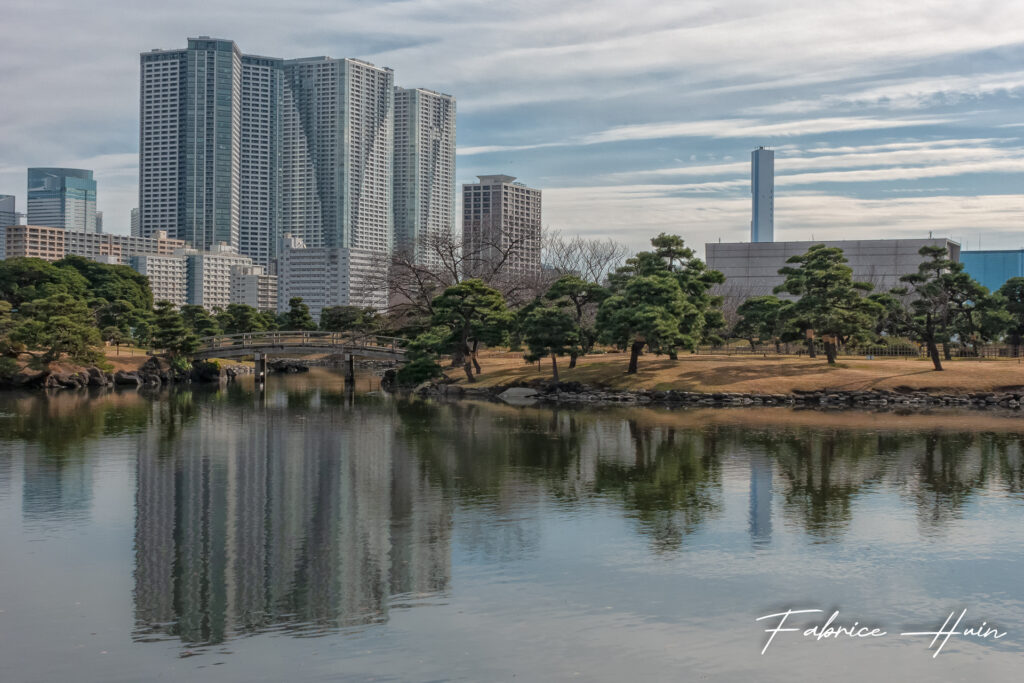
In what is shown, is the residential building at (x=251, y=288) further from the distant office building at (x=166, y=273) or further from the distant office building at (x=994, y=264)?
the distant office building at (x=994, y=264)

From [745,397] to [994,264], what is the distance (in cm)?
9895

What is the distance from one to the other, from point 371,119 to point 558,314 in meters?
151

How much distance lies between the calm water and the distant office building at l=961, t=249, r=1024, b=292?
10783cm

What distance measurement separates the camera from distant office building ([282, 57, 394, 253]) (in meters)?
186

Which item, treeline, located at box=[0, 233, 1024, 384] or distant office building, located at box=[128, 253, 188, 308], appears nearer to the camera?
treeline, located at box=[0, 233, 1024, 384]

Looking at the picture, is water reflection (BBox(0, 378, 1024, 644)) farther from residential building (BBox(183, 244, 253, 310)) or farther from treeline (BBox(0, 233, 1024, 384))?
residential building (BBox(183, 244, 253, 310))

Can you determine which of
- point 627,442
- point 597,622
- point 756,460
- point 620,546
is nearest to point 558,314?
point 627,442

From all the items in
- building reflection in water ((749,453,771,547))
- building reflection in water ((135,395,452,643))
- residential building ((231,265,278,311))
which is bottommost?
building reflection in water ((135,395,452,643))

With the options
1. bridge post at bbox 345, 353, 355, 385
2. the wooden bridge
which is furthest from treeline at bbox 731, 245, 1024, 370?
bridge post at bbox 345, 353, 355, 385

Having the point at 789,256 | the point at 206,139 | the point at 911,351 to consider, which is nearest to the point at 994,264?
the point at 789,256

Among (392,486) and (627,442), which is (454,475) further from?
(627,442)

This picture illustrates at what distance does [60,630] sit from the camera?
1201 cm

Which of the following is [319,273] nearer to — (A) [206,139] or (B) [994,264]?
(A) [206,139]

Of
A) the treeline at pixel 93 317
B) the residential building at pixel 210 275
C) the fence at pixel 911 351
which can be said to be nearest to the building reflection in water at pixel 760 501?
the fence at pixel 911 351
